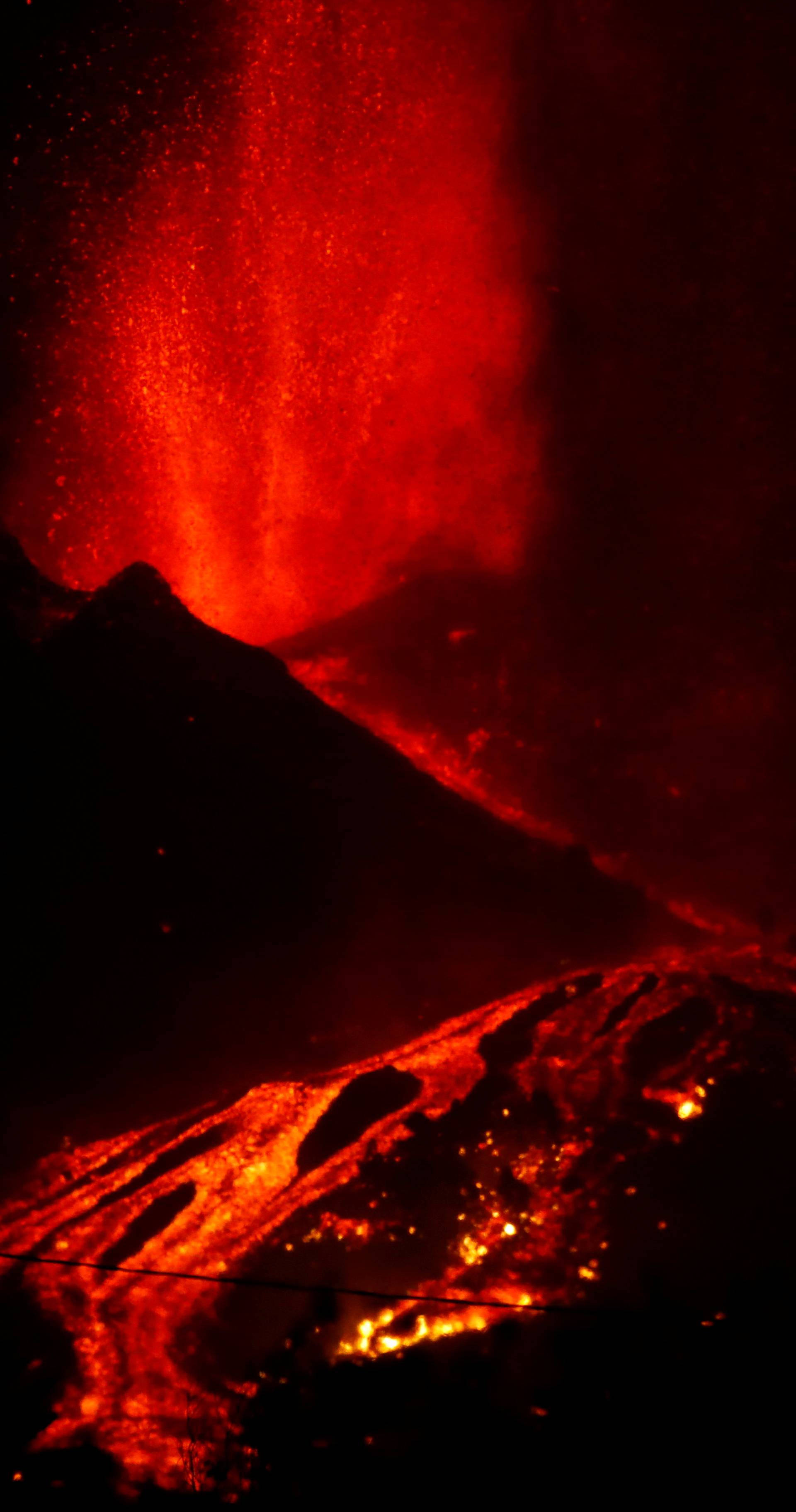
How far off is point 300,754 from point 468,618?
386cm

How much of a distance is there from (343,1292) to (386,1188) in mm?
862

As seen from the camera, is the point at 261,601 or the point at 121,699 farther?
the point at 261,601

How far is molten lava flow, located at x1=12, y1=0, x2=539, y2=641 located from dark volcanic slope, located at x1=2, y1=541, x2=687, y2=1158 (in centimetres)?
401

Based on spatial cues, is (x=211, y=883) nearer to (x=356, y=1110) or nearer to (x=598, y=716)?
(x=356, y=1110)

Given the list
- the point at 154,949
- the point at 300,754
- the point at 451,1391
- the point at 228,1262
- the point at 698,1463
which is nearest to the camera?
the point at 698,1463

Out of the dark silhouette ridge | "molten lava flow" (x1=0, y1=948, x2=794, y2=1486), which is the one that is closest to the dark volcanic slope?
"molten lava flow" (x1=0, y1=948, x2=794, y2=1486)

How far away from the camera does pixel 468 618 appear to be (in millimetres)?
11172

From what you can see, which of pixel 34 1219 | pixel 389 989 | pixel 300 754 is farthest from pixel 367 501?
pixel 34 1219

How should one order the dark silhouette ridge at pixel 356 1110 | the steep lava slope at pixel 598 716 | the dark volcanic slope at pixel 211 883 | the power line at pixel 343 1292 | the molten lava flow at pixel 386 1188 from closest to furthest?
the power line at pixel 343 1292, the molten lava flow at pixel 386 1188, the dark silhouette ridge at pixel 356 1110, the dark volcanic slope at pixel 211 883, the steep lava slope at pixel 598 716

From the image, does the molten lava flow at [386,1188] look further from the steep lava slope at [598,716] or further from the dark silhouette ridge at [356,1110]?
the steep lava slope at [598,716]

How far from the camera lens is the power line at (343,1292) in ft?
13.3

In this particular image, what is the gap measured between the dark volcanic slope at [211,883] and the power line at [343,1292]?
6.99 feet

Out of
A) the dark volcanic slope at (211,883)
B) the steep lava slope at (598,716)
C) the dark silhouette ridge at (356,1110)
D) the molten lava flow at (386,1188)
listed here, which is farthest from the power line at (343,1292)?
the steep lava slope at (598,716)

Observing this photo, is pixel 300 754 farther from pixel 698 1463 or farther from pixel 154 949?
pixel 698 1463
